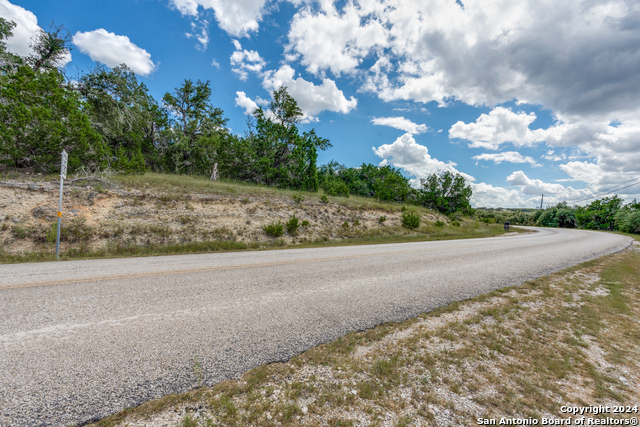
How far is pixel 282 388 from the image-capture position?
7.11 ft

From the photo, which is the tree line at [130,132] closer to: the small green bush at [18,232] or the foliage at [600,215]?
the small green bush at [18,232]

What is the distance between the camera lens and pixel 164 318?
11.1ft

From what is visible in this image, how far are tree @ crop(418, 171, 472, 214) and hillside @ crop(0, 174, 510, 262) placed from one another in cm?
2632

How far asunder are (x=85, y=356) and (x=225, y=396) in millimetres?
1756

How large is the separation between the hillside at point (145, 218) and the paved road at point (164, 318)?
3.50 meters

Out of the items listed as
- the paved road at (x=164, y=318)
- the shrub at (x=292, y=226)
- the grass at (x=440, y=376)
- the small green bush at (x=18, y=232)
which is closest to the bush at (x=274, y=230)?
the shrub at (x=292, y=226)

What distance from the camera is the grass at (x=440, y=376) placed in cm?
190

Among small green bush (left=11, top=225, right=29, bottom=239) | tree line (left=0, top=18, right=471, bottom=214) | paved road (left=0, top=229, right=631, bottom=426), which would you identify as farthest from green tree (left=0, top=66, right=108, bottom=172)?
paved road (left=0, top=229, right=631, bottom=426)

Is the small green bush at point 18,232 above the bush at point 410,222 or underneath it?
underneath

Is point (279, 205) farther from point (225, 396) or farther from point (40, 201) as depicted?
point (225, 396)

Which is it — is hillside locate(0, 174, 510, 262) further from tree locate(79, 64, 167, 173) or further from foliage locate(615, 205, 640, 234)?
foliage locate(615, 205, 640, 234)

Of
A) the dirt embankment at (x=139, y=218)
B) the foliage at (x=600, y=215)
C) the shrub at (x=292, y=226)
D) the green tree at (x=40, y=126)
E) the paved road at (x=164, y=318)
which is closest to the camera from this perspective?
the paved road at (x=164, y=318)

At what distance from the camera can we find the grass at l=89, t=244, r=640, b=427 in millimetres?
1903

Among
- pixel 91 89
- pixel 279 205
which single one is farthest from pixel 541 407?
pixel 91 89
